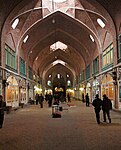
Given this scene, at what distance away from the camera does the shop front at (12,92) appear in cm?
2231

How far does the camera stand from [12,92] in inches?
960

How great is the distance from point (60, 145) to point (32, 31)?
70.8 feet

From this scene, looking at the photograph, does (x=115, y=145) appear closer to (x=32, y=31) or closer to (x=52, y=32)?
(x=32, y=31)

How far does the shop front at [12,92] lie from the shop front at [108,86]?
8.62 meters

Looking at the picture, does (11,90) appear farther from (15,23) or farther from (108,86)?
(108,86)

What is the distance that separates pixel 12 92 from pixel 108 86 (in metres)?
8.81

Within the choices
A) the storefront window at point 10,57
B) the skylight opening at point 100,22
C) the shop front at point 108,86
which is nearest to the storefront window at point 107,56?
the shop front at point 108,86

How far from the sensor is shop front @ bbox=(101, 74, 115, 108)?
22.0m

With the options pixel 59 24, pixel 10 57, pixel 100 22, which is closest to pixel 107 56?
pixel 100 22

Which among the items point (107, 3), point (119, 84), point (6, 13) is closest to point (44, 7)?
point (6, 13)

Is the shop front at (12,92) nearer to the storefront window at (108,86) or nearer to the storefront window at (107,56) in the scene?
the storefront window at (108,86)

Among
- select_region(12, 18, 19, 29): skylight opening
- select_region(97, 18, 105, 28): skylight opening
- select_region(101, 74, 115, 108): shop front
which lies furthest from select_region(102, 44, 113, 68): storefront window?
select_region(12, 18, 19, 29): skylight opening

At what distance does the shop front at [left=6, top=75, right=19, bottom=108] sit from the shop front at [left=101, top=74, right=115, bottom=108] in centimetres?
862

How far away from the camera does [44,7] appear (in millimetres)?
23625
